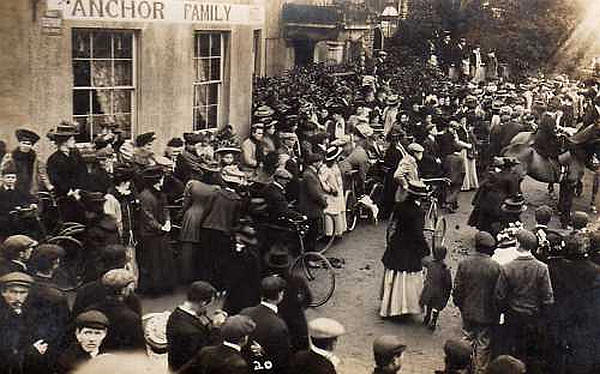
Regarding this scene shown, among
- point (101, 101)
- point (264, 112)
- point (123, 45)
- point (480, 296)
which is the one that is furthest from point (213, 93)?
point (480, 296)

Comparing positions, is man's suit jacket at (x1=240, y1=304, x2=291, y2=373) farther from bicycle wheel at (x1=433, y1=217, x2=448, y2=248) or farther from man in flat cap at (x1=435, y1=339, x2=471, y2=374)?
bicycle wheel at (x1=433, y1=217, x2=448, y2=248)

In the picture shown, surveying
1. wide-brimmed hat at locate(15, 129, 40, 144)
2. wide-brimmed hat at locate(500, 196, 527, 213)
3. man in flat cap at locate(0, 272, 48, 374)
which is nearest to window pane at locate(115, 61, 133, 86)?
wide-brimmed hat at locate(15, 129, 40, 144)

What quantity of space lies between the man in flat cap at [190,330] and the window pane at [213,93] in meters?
7.30

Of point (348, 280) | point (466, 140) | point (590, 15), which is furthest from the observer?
point (466, 140)

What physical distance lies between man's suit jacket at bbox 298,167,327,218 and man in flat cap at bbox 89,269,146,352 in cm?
410

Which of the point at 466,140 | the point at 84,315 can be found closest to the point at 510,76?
the point at 466,140

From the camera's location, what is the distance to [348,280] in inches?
361

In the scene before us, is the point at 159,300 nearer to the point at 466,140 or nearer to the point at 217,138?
the point at 217,138

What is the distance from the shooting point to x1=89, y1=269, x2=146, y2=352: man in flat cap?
509cm

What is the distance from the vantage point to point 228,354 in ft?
15.3

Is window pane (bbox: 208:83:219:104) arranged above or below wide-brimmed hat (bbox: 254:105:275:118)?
above

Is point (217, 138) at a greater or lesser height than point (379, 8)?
lesser

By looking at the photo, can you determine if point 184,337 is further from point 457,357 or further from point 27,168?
point 27,168

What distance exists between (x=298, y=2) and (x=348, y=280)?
17.0 feet
